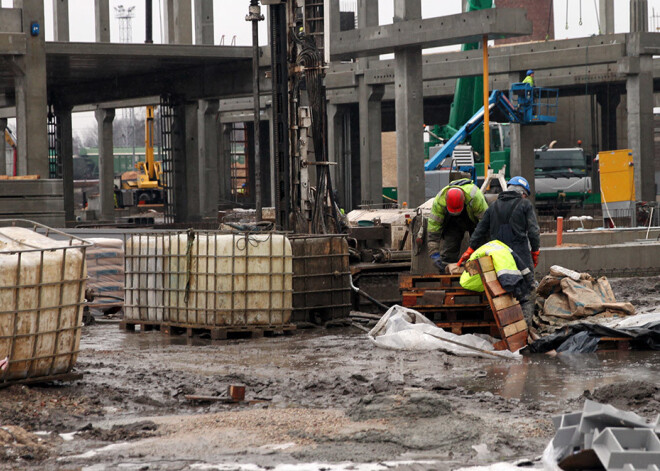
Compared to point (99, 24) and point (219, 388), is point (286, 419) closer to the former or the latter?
point (219, 388)

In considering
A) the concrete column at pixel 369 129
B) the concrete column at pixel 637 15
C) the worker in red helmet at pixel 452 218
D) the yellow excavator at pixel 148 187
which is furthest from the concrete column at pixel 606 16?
the worker in red helmet at pixel 452 218

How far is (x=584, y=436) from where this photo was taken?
213 inches

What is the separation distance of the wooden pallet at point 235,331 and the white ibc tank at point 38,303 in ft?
13.7

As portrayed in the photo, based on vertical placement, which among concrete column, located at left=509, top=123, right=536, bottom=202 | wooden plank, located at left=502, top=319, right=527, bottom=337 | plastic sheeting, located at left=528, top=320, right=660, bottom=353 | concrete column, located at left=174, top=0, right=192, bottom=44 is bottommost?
plastic sheeting, located at left=528, top=320, right=660, bottom=353

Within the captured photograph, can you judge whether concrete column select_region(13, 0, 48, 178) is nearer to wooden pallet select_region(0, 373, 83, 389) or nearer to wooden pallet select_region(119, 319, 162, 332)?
wooden pallet select_region(119, 319, 162, 332)

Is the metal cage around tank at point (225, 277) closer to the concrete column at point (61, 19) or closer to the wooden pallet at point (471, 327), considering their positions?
the wooden pallet at point (471, 327)

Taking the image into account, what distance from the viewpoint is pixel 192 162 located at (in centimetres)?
3597

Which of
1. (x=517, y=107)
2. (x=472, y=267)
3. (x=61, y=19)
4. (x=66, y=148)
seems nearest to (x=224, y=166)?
(x=66, y=148)

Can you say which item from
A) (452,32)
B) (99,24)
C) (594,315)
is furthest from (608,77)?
(594,315)

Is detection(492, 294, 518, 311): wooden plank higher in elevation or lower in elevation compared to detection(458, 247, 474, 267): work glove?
lower

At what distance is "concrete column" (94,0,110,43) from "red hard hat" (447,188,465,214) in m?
27.2

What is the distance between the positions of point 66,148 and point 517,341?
34.0 metres

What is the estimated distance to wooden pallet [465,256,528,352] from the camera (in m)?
10.7

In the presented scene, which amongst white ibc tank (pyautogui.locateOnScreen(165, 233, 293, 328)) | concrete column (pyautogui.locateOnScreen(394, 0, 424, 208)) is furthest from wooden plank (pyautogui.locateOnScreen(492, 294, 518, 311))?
concrete column (pyautogui.locateOnScreen(394, 0, 424, 208))
